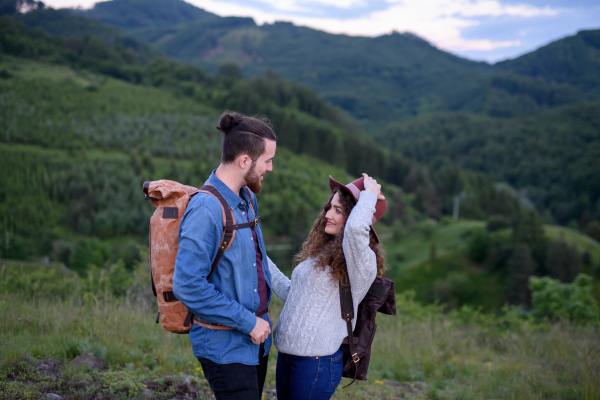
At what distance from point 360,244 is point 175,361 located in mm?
2644

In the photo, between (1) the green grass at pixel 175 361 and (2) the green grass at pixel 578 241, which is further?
(2) the green grass at pixel 578 241

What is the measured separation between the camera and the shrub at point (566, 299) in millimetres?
12391

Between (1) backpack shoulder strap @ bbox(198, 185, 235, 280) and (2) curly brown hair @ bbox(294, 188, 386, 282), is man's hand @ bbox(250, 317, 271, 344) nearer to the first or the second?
(1) backpack shoulder strap @ bbox(198, 185, 235, 280)

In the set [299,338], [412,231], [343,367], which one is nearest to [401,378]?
[343,367]

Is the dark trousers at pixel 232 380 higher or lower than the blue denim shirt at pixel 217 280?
lower

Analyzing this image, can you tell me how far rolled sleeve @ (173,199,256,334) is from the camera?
1709 millimetres

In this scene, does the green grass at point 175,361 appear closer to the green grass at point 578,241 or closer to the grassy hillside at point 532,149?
the green grass at point 578,241

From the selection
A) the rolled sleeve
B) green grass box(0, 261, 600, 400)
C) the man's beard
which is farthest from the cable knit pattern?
green grass box(0, 261, 600, 400)

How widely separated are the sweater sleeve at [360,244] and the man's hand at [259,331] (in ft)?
1.68

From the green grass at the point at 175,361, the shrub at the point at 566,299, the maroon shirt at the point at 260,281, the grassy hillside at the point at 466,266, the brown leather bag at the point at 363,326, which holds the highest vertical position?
the maroon shirt at the point at 260,281

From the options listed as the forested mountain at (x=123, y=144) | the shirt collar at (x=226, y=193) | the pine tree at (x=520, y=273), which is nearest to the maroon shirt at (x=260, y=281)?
the shirt collar at (x=226, y=193)

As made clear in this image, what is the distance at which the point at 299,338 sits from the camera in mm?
2098

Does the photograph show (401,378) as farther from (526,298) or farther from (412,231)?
(412,231)

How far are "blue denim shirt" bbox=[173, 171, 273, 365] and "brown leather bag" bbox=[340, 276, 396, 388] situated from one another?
54 centimetres
